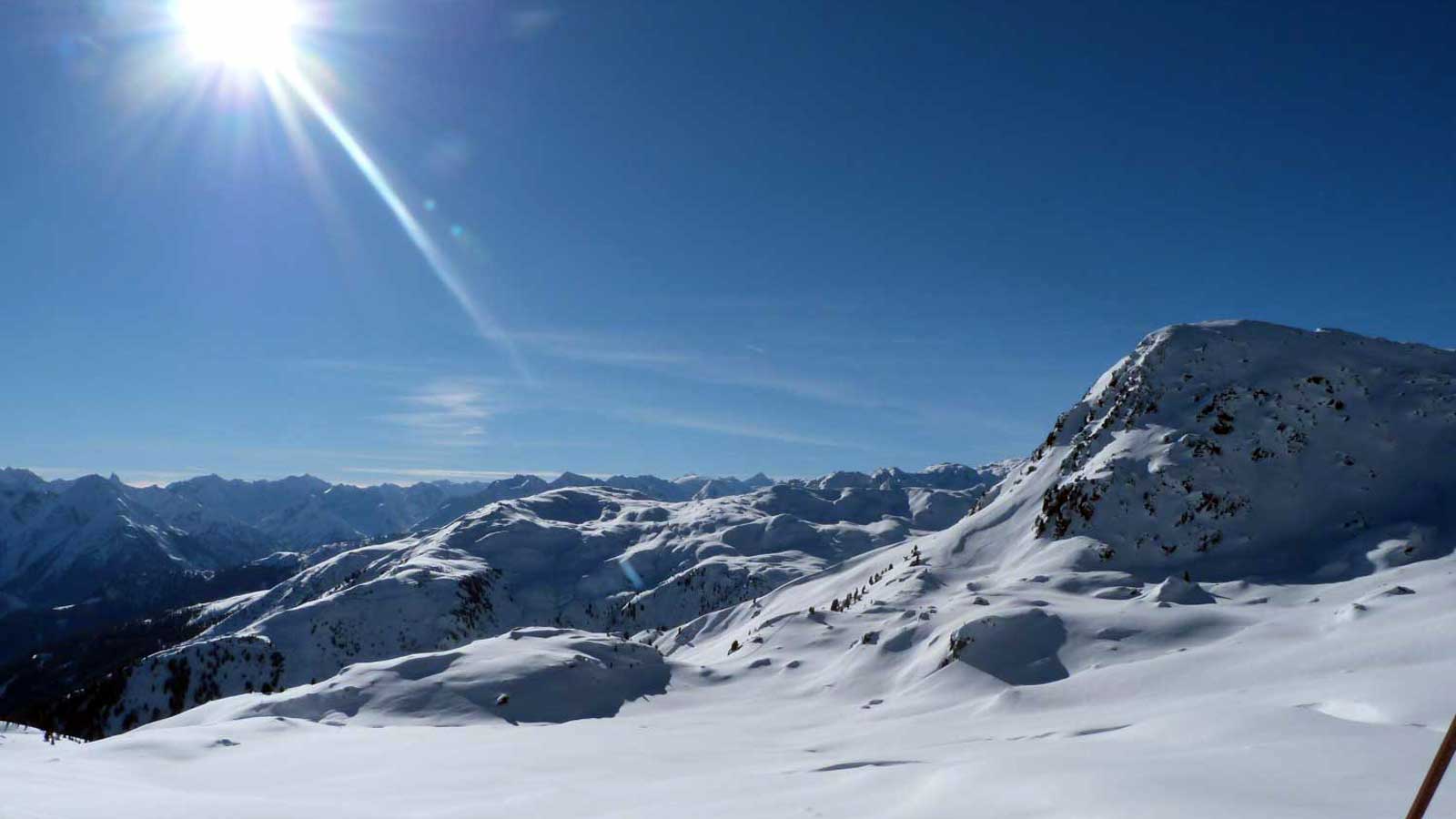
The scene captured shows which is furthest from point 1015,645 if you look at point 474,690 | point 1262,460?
point 1262,460

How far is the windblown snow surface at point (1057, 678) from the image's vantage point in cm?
1138

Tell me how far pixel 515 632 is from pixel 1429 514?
68.4 meters

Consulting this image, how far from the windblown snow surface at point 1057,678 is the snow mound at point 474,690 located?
0.76 ft

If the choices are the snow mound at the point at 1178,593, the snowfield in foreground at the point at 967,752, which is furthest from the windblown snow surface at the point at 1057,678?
the snow mound at the point at 1178,593

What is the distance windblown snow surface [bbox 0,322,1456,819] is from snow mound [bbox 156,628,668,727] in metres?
0.23

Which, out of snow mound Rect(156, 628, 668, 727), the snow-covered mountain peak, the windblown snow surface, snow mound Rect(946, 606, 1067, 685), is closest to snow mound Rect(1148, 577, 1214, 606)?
the windblown snow surface

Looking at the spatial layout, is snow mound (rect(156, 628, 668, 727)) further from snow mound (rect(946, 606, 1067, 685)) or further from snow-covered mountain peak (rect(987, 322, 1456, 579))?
snow-covered mountain peak (rect(987, 322, 1456, 579))

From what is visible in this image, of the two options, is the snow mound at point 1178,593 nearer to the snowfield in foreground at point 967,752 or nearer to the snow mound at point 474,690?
the snowfield in foreground at point 967,752

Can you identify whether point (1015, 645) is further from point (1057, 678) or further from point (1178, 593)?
point (1178, 593)

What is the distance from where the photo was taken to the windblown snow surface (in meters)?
11.4

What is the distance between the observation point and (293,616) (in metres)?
187

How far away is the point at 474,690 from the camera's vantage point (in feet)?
148

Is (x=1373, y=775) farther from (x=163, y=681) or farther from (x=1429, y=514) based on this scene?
(x=163, y=681)

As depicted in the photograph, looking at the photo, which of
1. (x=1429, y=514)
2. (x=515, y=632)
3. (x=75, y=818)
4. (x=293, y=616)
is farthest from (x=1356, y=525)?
(x=293, y=616)
